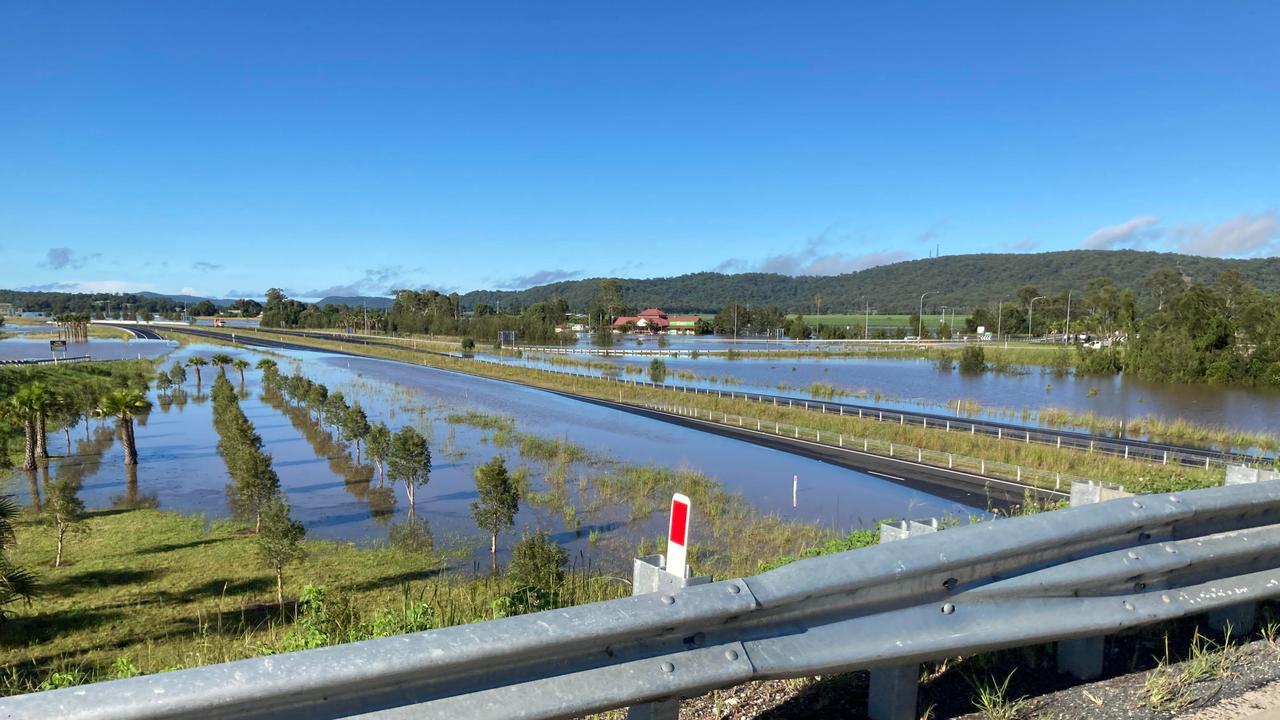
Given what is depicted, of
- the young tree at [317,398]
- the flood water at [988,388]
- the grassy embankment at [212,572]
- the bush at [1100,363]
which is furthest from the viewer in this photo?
the bush at [1100,363]

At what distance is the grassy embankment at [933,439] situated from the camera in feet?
78.7

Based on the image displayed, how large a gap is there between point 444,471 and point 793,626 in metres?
30.7

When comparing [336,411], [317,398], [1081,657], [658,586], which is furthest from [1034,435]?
[658,586]

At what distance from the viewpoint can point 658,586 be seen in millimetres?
3029

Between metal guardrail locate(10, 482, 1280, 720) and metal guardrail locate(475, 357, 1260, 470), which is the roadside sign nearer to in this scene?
metal guardrail locate(10, 482, 1280, 720)

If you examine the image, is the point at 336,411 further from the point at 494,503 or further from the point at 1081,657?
the point at 1081,657

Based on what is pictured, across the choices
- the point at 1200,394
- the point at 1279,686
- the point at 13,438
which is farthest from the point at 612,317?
the point at 1279,686

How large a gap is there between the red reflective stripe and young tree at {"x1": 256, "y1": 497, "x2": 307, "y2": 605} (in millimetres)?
16351

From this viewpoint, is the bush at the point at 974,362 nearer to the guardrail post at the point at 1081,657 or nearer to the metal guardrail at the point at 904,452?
the metal guardrail at the point at 904,452

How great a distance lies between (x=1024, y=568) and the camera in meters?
3.61

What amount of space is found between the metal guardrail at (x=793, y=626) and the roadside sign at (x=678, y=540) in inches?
6.9

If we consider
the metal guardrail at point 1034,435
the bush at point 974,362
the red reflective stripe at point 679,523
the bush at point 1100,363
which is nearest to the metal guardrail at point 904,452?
the metal guardrail at point 1034,435

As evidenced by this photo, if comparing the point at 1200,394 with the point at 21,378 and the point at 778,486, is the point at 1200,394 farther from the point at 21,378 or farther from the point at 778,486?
the point at 21,378

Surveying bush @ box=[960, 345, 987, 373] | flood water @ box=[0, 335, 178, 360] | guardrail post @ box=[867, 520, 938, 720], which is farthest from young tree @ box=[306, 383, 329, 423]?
bush @ box=[960, 345, 987, 373]
